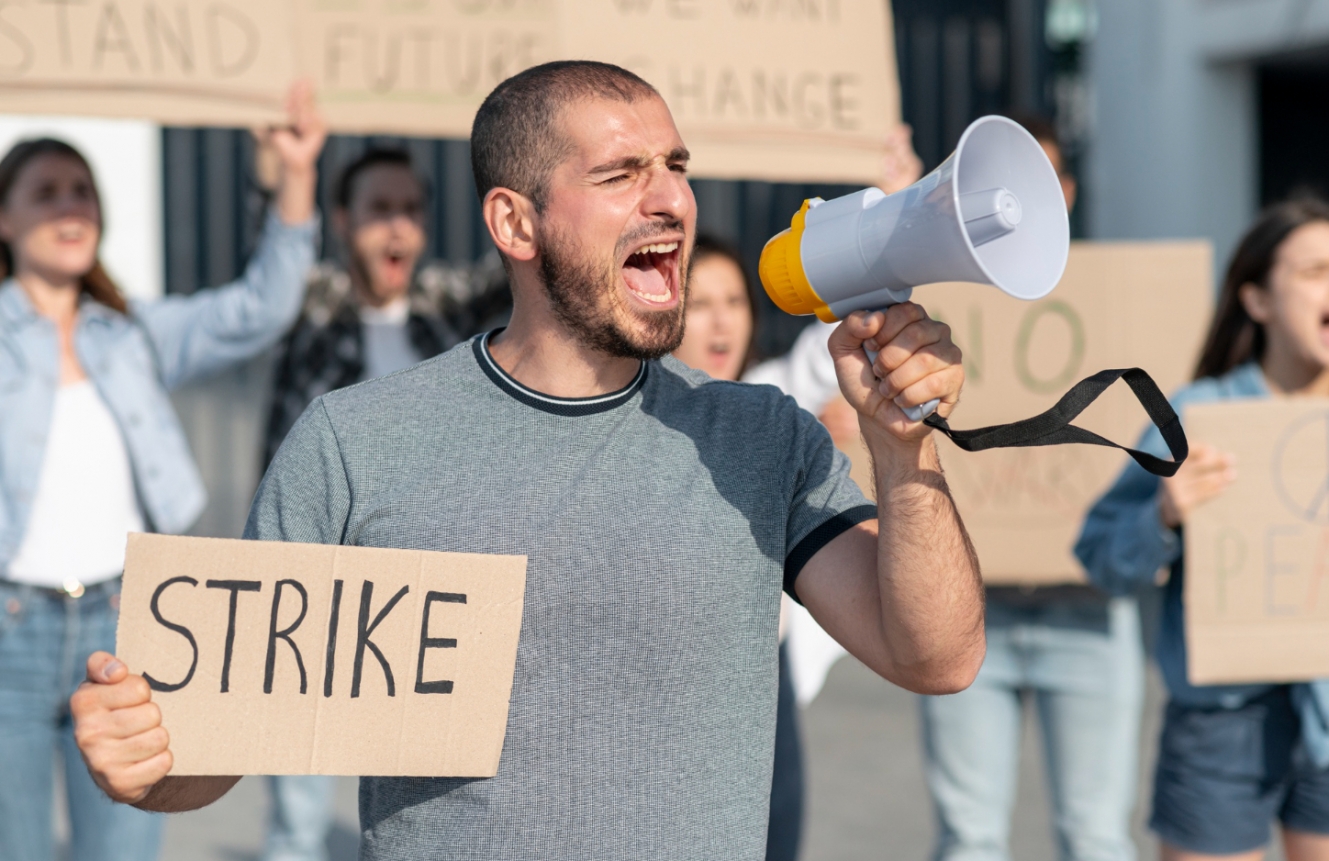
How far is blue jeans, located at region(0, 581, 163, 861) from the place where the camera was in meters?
2.95

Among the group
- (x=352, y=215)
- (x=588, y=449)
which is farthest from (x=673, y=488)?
(x=352, y=215)

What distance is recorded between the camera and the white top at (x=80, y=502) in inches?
119

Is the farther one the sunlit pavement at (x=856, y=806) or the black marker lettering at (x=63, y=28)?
the sunlit pavement at (x=856, y=806)

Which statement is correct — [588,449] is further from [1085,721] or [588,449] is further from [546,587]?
[1085,721]

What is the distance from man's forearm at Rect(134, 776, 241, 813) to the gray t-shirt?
19cm

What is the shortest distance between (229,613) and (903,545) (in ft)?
2.59

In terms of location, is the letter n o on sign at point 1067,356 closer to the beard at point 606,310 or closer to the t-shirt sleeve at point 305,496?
the beard at point 606,310

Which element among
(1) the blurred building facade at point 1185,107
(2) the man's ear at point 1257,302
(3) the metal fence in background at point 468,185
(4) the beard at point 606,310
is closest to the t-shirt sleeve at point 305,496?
(4) the beard at point 606,310

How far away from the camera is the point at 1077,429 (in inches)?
65.7

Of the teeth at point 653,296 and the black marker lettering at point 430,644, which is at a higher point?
the teeth at point 653,296

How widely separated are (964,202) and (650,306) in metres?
0.48

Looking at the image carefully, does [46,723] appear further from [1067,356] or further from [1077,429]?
[1067,356]

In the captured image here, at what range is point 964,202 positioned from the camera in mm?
1534

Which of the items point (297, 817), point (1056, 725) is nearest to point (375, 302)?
point (297, 817)
